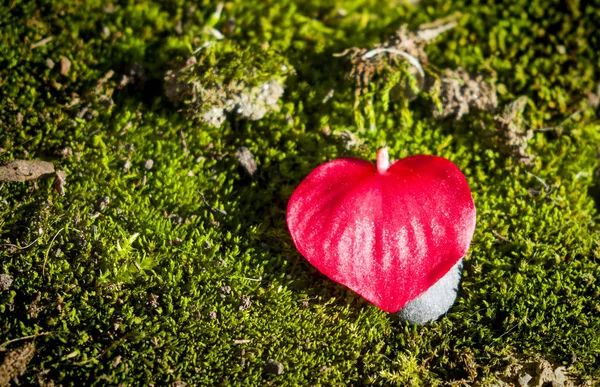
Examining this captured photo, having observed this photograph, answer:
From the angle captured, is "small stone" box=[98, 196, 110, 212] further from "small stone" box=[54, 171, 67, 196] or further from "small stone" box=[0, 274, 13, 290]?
"small stone" box=[0, 274, 13, 290]

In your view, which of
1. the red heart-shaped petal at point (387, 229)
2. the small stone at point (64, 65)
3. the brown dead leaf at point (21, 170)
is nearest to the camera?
the red heart-shaped petal at point (387, 229)

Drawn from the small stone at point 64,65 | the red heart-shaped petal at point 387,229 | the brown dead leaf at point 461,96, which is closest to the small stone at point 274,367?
the red heart-shaped petal at point 387,229

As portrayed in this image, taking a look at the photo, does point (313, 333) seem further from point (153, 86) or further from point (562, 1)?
point (562, 1)

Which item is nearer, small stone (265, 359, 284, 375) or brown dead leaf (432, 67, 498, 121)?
small stone (265, 359, 284, 375)

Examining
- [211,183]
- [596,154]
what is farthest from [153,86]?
[596,154]

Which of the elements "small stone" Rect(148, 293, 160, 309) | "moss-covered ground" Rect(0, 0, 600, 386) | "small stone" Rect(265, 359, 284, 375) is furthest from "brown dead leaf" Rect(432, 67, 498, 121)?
"small stone" Rect(148, 293, 160, 309)

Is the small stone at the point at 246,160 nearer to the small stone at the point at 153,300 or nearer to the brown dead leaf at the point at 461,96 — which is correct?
the small stone at the point at 153,300
